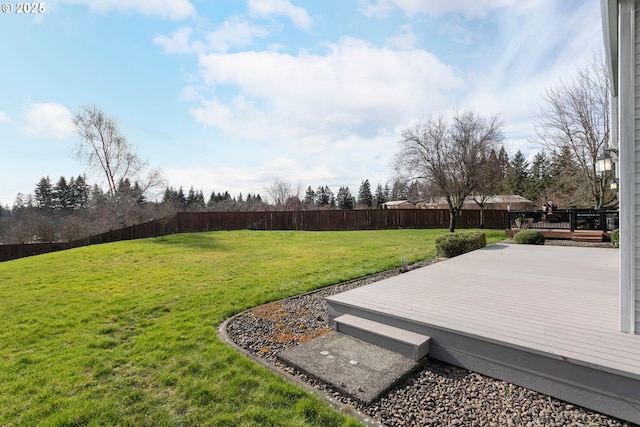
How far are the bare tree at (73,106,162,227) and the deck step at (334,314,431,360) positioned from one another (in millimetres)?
18129

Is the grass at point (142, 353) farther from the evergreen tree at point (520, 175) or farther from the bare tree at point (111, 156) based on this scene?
the evergreen tree at point (520, 175)

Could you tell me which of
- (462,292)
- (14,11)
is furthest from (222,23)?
(462,292)

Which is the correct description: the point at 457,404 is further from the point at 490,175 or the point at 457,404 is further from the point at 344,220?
the point at 344,220

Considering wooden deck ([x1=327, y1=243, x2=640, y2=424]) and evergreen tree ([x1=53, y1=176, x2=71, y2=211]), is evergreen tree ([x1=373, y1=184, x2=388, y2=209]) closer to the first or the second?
evergreen tree ([x1=53, y1=176, x2=71, y2=211])

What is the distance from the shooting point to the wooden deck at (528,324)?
1998 mm

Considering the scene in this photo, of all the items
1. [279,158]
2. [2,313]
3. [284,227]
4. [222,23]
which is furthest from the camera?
[279,158]

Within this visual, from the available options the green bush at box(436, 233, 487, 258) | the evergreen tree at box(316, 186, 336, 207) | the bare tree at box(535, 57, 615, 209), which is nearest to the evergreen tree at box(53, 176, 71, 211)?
the evergreen tree at box(316, 186, 336, 207)

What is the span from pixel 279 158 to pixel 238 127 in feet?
48.2

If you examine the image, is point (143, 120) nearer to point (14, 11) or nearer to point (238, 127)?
point (238, 127)

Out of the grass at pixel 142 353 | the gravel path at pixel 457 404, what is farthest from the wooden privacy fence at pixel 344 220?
the gravel path at pixel 457 404

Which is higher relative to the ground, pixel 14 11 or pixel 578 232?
pixel 14 11

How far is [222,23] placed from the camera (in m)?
6.85

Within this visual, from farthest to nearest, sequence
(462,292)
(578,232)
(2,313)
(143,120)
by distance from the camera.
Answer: (143,120) → (578,232) → (2,313) → (462,292)

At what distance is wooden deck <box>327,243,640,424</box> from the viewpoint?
6.56 ft
